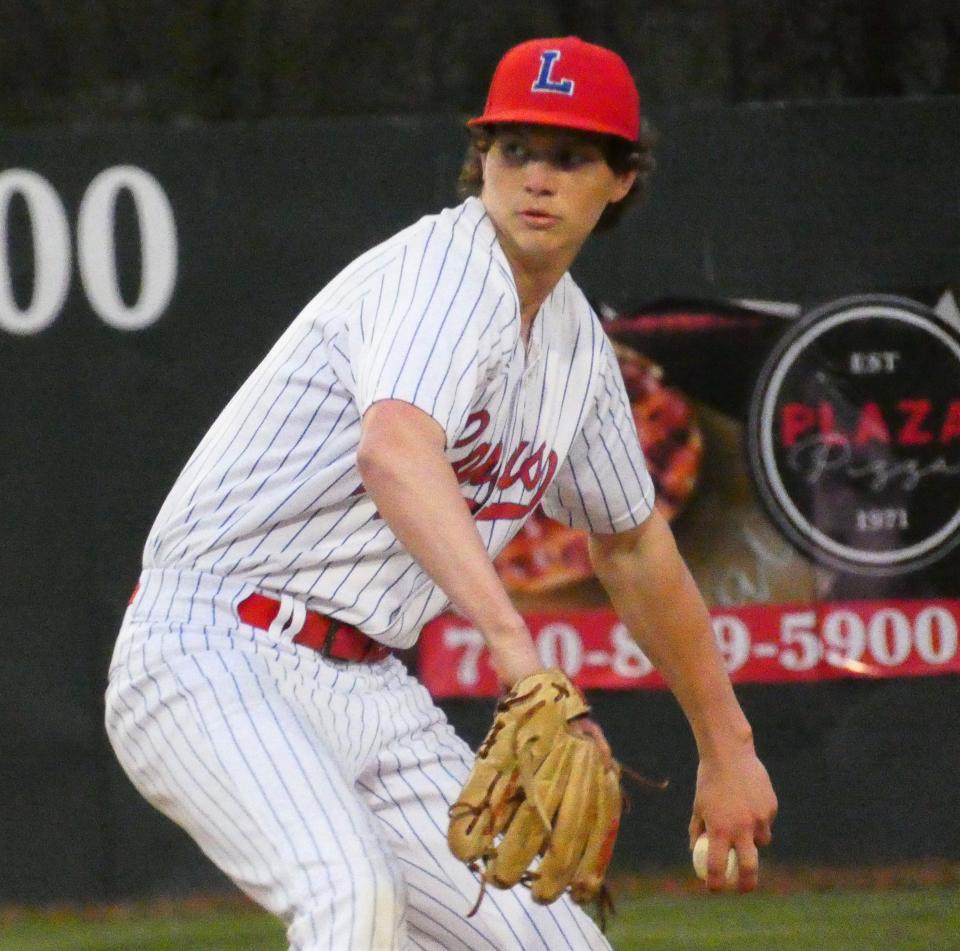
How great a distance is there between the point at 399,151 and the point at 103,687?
1.63 metres

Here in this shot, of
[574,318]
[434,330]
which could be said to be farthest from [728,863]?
[434,330]

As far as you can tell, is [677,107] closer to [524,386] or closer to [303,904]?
[524,386]

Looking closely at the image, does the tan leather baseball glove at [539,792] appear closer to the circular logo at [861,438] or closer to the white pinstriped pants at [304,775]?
the white pinstriped pants at [304,775]

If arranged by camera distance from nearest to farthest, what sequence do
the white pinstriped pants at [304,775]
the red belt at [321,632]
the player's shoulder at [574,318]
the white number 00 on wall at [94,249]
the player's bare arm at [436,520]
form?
Answer: the player's bare arm at [436,520], the white pinstriped pants at [304,775], the red belt at [321,632], the player's shoulder at [574,318], the white number 00 on wall at [94,249]

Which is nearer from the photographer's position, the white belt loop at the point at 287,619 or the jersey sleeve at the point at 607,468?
the white belt loop at the point at 287,619

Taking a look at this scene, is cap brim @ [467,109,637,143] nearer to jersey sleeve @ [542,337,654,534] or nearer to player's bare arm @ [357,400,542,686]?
jersey sleeve @ [542,337,654,534]

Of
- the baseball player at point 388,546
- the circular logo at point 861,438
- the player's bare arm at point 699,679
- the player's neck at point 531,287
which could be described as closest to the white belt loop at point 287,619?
the baseball player at point 388,546

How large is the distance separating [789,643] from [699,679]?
2.52 meters

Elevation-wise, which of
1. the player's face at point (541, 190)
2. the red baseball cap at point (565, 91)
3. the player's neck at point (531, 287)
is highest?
the red baseball cap at point (565, 91)

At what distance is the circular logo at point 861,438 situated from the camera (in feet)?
18.1

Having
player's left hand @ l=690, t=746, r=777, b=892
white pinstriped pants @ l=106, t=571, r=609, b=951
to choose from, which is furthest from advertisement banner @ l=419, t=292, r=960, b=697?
white pinstriped pants @ l=106, t=571, r=609, b=951

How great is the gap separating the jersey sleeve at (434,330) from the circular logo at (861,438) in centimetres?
299

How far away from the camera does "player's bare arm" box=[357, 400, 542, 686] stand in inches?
89.7

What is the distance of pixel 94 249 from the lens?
5.34 metres
